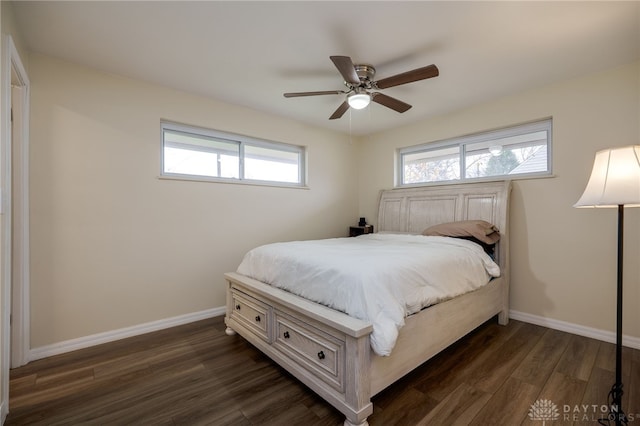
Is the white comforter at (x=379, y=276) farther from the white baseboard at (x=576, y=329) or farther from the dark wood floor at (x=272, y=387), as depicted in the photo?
the white baseboard at (x=576, y=329)

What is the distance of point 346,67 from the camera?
6.46 feet

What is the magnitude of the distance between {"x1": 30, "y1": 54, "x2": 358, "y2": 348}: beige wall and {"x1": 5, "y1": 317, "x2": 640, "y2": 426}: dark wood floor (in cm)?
44

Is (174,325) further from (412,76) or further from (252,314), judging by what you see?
(412,76)

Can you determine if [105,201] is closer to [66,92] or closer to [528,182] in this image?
[66,92]

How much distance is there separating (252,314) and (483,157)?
10.4 ft

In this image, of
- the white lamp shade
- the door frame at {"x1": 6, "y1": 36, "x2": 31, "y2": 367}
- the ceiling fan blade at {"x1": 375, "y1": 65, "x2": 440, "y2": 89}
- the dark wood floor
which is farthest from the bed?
the ceiling fan blade at {"x1": 375, "y1": 65, "x2": 440, "y2": 89}

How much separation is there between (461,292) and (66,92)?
3.65 meters

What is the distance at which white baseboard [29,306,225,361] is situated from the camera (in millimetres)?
2311

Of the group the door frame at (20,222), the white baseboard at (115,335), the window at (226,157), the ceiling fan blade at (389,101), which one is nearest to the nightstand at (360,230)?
the window at (226,157)

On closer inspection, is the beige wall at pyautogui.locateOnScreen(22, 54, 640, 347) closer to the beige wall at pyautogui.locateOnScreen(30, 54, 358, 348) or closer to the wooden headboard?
the beige wall at pyautogui.locateOnScreen(30, 54, 358, 348)

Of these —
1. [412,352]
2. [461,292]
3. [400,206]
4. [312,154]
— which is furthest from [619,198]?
[312,154]

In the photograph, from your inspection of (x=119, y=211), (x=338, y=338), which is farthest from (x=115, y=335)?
(x=338, y=338)

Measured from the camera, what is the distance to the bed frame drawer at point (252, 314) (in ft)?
7.18

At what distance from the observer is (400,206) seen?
3.95m
